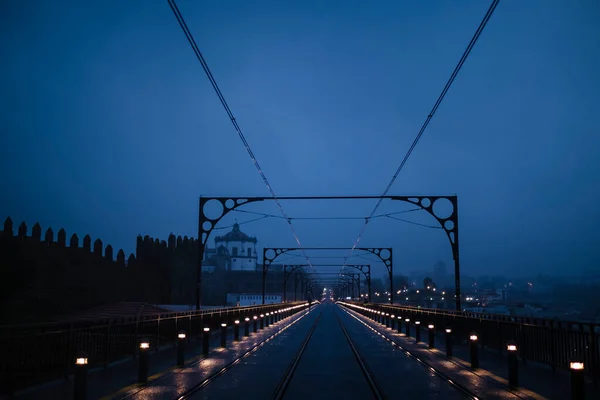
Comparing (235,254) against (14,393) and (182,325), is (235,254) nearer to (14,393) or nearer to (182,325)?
(182,325)

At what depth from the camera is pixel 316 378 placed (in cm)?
1479

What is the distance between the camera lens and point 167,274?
297 ft

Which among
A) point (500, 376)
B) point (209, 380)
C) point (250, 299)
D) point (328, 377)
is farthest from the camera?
point (250, 299)

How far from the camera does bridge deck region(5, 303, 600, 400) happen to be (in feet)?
39.3

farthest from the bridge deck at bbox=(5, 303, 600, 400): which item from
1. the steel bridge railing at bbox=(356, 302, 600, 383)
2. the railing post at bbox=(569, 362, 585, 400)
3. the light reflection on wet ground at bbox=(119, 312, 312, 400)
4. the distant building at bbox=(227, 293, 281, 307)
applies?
the distant building at bbox=(227, 293, 281, 307)

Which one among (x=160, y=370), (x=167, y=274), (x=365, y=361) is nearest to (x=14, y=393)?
Result: (x=160, y=370)

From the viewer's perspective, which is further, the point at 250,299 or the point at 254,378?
the point at 250,299

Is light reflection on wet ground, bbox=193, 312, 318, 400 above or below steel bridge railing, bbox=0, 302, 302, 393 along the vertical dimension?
below

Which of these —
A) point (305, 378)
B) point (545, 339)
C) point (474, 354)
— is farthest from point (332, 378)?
point (545, 339)

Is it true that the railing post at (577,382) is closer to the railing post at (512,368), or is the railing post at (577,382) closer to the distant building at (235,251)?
the railing post at (512,368)

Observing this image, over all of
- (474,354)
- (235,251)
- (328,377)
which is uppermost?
(235,251)

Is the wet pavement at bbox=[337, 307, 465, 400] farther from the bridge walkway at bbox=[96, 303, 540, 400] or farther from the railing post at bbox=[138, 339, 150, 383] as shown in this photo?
the railing post at bbox=[138, 339, 150, 383]

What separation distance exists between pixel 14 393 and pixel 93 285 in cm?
5700

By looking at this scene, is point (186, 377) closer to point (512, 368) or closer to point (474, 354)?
point (512, 368)
